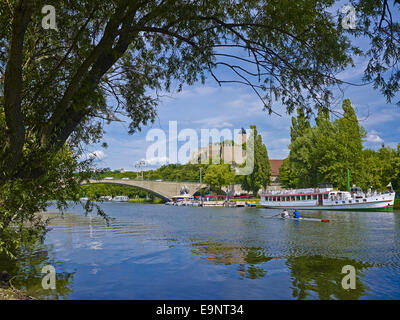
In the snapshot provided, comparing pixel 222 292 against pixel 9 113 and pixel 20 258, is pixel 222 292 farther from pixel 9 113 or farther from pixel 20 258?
pixel 20 258

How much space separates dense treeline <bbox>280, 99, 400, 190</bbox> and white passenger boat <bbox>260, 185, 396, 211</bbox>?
213cm

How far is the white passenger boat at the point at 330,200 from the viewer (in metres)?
50.1

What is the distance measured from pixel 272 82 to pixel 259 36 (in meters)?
1.25

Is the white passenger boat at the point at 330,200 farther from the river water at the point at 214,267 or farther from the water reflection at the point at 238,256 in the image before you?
the water reflection at the point at 238,256

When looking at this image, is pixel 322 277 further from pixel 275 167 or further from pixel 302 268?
pixel 275 167

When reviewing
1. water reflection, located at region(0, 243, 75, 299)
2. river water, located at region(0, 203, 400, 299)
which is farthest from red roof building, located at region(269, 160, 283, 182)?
water reflection, located at region(0, 243, 75, 299)

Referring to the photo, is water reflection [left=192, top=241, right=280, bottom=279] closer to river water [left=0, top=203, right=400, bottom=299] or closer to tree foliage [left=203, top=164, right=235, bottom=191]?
river water [left=0, top=203, right=400, bottom=299]

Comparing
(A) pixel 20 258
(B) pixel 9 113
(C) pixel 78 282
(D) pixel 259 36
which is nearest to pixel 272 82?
(D) pixel 259 36

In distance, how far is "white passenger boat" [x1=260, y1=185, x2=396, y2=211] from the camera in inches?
1973

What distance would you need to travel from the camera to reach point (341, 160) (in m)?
55.8

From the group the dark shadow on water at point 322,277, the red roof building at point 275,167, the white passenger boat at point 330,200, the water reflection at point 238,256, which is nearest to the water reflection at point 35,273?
the water reflection at point 238,256

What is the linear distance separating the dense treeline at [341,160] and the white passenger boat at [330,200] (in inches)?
83.7

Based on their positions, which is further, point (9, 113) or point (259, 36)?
point (259, 36)
